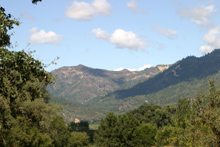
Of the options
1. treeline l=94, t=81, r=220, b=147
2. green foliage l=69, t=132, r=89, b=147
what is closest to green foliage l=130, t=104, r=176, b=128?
treeline l=94, t=81, r=220, b=147

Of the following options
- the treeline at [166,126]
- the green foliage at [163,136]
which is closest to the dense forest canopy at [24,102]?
the treeline at [166,126]

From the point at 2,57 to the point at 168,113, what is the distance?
15493cm

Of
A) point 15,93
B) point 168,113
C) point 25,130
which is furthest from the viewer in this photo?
point 168,113

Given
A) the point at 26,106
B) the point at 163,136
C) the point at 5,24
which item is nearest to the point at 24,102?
the point at 26,106

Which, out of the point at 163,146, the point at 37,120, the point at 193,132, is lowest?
the point at 163,146

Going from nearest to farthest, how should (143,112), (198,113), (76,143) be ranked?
(198,113), (76,143), (143,112)

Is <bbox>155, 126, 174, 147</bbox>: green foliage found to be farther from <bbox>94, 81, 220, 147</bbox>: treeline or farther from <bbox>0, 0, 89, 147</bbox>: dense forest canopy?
<bbox>0, 0, 89, 147</bbox>: dense forest canopy

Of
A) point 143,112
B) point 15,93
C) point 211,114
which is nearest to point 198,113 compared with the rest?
point 211,114

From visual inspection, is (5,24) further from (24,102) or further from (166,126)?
(166,126)

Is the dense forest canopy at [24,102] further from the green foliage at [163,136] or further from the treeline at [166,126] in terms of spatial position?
the green foliage at [163,136]

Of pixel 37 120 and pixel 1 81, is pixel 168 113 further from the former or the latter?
pixel 1 81

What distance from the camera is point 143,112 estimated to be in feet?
590

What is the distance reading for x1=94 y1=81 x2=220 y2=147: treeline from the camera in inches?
2061

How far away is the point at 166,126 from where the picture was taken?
460 feet
